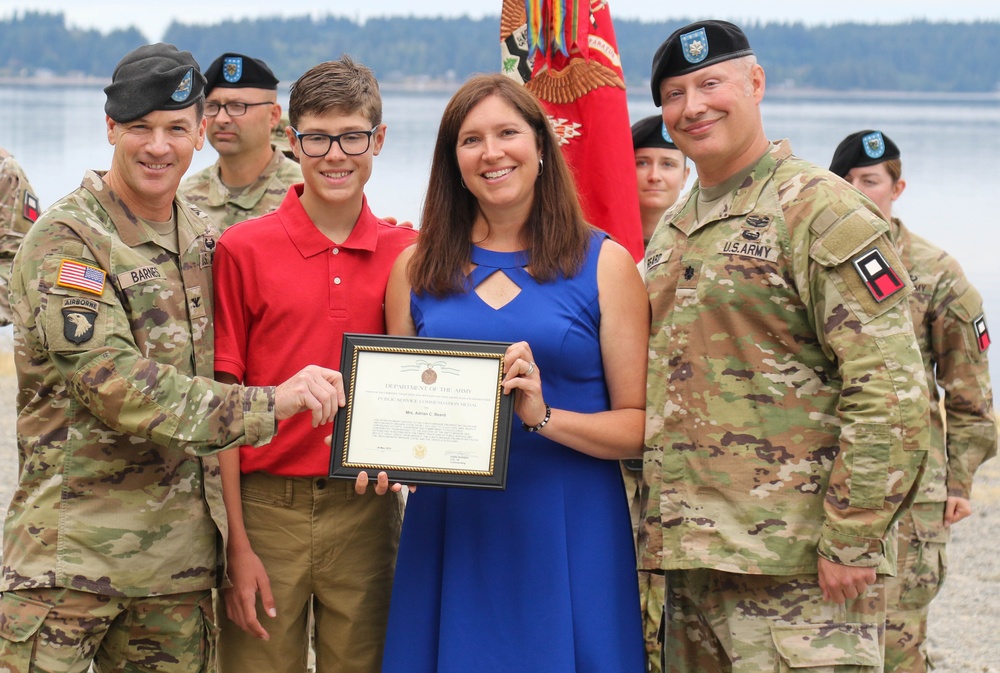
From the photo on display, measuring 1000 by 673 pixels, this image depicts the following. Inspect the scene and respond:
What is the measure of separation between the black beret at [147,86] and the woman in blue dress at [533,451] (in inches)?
32.6

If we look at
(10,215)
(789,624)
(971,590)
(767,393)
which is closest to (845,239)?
(767,393)

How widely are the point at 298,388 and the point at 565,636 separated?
3.62ft

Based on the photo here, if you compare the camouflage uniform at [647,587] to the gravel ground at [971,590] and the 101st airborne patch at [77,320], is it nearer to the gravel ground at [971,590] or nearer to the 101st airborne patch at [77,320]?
the gravel ground at [971,590]

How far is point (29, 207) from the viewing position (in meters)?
7.34

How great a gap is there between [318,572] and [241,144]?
12.0 ft

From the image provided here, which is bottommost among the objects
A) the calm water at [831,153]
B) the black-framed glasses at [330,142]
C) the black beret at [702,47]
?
the black-framed glasses at [330,142]

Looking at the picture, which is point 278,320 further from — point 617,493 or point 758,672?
point 758,672

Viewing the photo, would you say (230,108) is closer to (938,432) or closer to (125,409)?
(125,409)

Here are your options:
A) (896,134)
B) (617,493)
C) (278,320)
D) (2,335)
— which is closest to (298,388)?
(278,320)

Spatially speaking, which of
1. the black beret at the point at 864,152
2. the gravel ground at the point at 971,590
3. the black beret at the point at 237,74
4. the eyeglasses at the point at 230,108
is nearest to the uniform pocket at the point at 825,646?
the black beret at the point at 864,152

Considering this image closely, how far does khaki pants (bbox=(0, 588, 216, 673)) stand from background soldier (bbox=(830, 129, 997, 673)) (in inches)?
122

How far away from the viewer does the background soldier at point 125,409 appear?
3.51 m

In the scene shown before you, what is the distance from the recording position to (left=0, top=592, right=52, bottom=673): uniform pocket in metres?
3.62

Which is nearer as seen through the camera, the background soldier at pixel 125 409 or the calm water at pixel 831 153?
the background soldier at pixel 125 409
